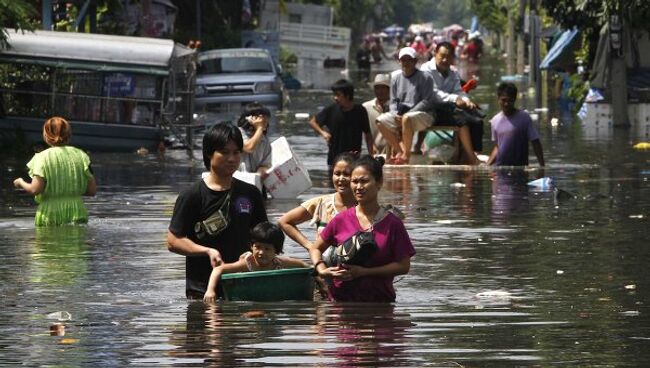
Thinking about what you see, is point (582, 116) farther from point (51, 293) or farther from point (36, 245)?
point (51, 293)

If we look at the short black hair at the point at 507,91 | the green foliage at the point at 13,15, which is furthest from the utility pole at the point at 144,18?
the short black hair at the point at 507,91

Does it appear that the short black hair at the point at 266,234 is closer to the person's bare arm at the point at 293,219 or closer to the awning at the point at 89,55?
the person's bare arm at the point at 293,219

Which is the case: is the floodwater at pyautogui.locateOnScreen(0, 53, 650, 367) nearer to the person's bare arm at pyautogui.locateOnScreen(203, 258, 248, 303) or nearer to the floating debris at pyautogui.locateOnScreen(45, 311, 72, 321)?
the floating debris at pyautogui.locateOnScreen(45, 311, 72, 321)

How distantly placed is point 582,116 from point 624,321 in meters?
26.3

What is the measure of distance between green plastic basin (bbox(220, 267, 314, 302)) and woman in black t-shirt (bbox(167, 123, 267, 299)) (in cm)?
18

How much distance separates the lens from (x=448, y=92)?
23.9 m

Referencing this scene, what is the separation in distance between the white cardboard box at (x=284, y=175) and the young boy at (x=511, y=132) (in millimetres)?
3173

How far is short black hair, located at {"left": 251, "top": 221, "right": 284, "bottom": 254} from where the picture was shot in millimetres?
10375

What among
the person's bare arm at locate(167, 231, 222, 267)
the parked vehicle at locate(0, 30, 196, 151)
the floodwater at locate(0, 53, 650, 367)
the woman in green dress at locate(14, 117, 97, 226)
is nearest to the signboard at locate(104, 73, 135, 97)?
the parked vehicle at locate(0, 30, 196, 151)

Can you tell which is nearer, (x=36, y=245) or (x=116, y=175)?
(x=36, y=245)

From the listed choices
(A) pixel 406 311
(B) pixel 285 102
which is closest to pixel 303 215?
(A) pixel 406 311

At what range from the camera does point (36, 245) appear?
15.7m

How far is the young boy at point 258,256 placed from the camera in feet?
34.0

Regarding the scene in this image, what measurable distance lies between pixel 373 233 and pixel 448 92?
45.1 feet
